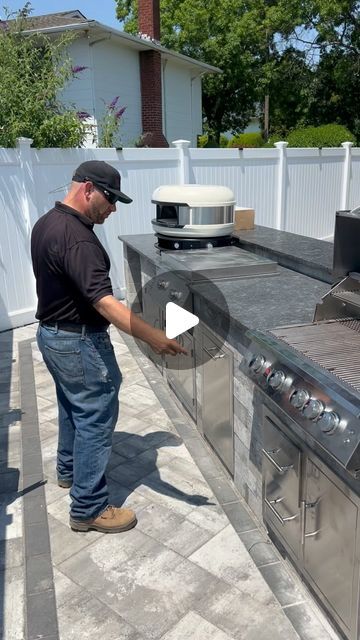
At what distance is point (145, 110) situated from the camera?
50.8ft

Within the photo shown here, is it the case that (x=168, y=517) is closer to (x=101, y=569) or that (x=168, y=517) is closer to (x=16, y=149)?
(x=101, y=569)

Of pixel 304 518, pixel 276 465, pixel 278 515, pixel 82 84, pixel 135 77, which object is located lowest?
pixel 278 515

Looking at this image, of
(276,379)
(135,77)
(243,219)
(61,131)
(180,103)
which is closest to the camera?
(276,379)

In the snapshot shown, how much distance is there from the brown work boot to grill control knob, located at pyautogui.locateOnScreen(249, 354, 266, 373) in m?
1.14

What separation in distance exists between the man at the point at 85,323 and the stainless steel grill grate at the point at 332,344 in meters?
0.55

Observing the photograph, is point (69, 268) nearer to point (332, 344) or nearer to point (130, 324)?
point (130, 324)

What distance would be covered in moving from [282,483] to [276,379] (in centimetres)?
55

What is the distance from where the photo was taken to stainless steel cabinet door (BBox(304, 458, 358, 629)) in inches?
74.2

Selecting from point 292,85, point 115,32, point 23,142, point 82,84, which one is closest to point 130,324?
point 23,142

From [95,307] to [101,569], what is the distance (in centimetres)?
126

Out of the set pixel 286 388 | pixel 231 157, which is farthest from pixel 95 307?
pixel 231 157

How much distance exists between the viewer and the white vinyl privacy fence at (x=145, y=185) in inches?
255

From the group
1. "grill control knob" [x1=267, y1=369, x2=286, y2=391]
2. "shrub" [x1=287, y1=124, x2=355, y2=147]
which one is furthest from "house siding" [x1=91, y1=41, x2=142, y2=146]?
"grill control knob" [x1=267, y1=369, x2=286, y2=391]

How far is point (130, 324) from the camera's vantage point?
2383 millimetres
